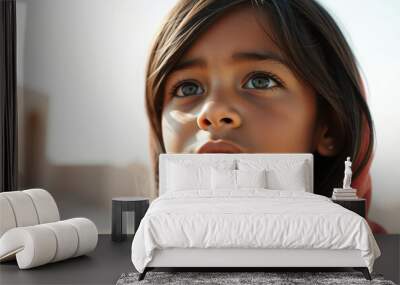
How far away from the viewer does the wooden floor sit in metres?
4.54

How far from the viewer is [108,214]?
6801mm

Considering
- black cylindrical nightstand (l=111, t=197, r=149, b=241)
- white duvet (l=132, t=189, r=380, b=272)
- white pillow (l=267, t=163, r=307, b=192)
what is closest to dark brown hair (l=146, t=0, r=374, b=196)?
white pillow (l=267, t=163, r=307, b=192)

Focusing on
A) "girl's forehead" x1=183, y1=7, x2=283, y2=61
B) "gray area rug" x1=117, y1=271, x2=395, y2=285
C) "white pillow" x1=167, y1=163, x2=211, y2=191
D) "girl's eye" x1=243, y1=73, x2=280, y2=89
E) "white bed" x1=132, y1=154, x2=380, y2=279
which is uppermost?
"girl's forehead" x1=183, y1=7, x2=283, y2=61

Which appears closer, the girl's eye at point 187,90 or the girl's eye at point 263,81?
the girl's eye at point 263,81

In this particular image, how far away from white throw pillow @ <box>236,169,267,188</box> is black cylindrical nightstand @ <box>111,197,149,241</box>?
1034 mm

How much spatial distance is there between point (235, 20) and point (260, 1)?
322 millimetres

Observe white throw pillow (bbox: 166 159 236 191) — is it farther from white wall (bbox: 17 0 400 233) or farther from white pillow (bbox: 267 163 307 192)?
white wall (bbox: 17 0 400 233)

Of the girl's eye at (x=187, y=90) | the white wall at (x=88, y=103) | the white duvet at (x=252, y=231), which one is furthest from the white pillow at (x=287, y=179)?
the white duvet at (x=252, y=231)

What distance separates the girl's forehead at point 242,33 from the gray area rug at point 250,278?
2561 mm

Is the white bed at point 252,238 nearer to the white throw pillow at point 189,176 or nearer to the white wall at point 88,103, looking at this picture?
the white throw pillow at point 189,176

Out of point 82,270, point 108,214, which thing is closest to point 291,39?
point 108,214

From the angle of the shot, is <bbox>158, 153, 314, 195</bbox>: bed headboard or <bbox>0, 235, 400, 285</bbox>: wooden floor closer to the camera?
<bbox>0, 235, 400, 285</bbox>: wooden floor

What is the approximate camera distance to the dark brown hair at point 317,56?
6.37 meters

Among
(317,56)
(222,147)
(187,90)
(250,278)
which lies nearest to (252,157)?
(222,147)
